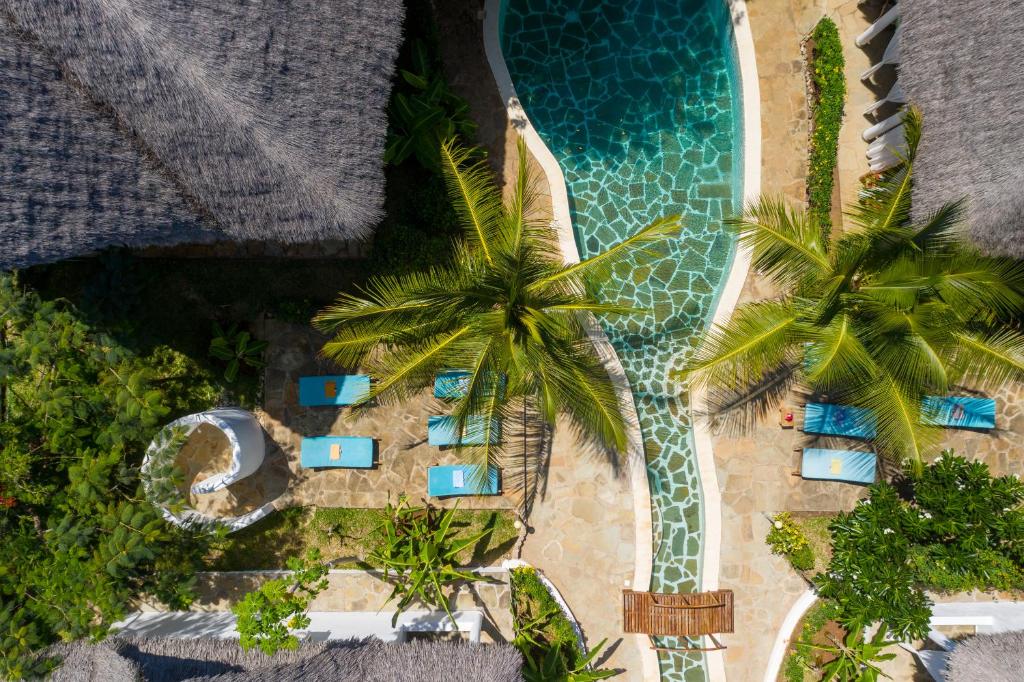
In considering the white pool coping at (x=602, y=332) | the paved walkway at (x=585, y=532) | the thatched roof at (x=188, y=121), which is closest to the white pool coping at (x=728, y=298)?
the white pool coping at (x=602, y=332)

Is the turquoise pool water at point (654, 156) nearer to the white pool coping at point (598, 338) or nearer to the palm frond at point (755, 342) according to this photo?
the white pool coping at point (598, 338)

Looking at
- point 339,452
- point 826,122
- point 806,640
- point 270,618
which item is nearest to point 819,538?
point 806,640

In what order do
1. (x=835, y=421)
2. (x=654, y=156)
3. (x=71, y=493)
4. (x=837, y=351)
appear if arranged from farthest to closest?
(x=654, y=156)
(x=835, y=421)
(x=71, y=493)
(x=837, y=351)

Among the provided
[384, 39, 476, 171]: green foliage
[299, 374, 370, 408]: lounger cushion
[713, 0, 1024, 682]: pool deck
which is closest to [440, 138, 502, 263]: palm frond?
[384, 39, 476, 171]: green foliage

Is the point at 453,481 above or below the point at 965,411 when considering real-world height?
below

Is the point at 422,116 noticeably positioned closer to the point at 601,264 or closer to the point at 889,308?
the point at 601,264

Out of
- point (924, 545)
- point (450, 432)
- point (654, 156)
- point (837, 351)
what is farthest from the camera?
point (654, 156)
